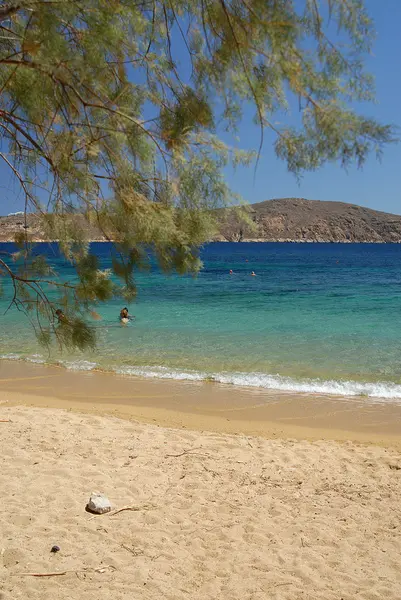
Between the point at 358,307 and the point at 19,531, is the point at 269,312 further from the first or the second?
the point at 19,531

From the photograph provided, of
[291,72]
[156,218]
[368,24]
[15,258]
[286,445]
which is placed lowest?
[286,445]

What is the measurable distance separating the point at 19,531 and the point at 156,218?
273cm

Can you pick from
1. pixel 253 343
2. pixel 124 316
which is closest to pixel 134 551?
pixel 253 343

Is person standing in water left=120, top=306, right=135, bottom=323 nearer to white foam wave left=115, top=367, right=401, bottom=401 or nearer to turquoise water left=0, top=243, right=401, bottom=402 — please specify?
turquoise water left=0, top=243, right=401, bottom=402

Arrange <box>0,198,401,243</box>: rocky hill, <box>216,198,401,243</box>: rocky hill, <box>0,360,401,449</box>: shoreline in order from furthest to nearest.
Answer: <box>216,198,401,243</box>: rocky hill, <box>0,198,401,243</box>: rocky hill, <box>0,360,401,449</box>: shoreline

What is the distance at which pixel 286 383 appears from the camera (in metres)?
9.12

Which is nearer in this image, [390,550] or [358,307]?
[390,550]

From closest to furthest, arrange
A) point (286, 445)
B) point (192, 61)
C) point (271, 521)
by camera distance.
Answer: point (192, 61) → point (271, 521) → point (286, 445)

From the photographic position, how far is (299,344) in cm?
1238

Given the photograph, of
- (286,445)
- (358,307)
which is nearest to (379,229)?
(358,307)

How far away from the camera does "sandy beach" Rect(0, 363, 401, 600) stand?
354cm

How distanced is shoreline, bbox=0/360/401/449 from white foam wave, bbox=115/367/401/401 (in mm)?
271

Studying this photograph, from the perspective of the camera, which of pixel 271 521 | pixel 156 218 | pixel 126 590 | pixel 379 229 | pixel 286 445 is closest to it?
pixel 156 218

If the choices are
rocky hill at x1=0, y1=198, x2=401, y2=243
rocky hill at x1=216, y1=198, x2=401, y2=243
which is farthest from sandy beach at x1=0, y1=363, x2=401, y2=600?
rocky hill at x1=216, y1=198, x2=401, y2=243
